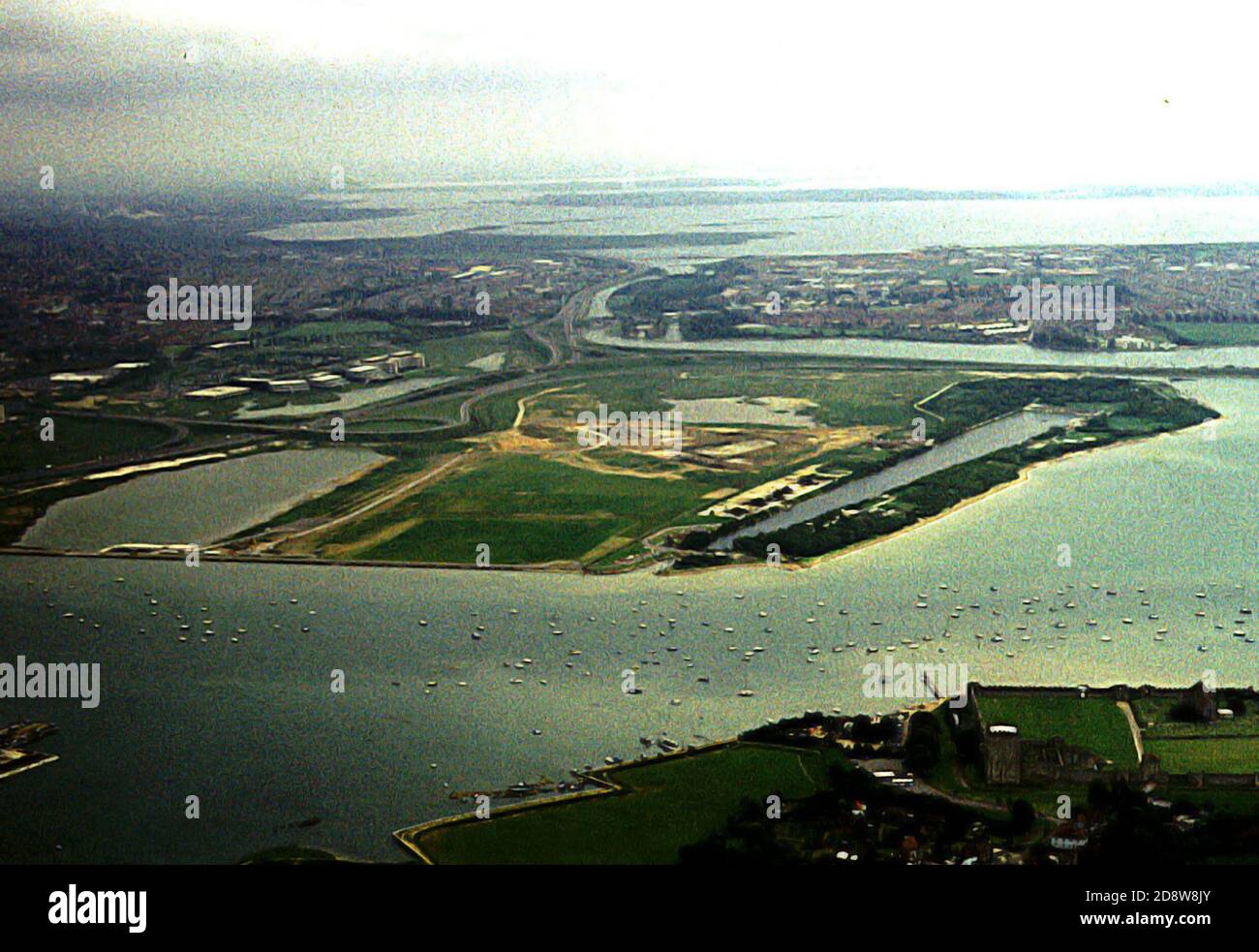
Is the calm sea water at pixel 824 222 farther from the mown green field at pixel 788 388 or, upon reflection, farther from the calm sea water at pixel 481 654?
the calm sea water at pixel 481 654

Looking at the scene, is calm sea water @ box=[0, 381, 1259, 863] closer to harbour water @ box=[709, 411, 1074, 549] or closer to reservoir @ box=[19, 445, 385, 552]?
reservoir @ box=[19, 445, 385, 552]

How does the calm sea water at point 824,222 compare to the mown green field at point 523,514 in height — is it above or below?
above

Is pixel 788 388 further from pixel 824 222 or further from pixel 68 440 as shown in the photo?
pixel 824 222

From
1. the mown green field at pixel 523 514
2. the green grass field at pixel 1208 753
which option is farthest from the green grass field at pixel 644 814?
the mown green field at pixel 523 514

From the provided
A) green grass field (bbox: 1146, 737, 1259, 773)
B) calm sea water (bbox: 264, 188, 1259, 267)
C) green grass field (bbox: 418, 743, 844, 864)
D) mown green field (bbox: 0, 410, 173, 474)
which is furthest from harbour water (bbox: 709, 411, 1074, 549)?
calm sea water (bbox: 264, 188, 1259, 267)
